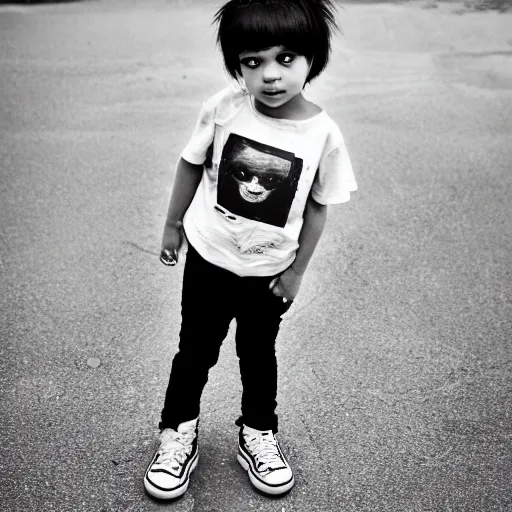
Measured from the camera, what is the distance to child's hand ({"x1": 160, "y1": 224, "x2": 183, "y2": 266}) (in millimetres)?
1907

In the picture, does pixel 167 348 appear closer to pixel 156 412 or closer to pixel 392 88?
pixel 156 412

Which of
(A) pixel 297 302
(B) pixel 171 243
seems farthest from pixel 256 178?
(A) pixel 297 302

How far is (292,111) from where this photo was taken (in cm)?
162

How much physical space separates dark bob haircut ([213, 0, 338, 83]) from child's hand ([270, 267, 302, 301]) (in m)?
0.64

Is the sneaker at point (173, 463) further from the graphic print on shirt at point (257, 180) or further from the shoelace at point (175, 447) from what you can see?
the graphic print on shirt at point (257, 180)

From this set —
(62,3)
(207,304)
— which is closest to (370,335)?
(207,304)

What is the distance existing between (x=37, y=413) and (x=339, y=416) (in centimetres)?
119

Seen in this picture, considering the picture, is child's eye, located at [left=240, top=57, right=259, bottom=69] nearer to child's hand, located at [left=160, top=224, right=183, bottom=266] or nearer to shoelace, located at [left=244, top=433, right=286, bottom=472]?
child's hand, located at [left=160, top=224, right=183, bottom=266]

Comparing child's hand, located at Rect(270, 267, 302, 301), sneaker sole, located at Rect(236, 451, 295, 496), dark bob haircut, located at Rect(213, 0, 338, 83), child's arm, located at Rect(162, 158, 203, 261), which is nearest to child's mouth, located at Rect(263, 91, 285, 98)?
dark bob haircut, located at Rect(213, 0, 338, 83)

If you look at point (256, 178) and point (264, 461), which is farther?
point (264, 461)

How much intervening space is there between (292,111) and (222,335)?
0.77 meters

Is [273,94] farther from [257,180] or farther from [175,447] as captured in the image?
[175,447]

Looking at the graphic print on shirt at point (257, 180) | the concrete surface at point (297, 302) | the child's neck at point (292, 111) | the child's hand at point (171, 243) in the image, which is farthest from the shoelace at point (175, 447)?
the child's neck at point (292, 111)

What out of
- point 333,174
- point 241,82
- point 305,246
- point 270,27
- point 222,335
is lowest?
point 222,335
